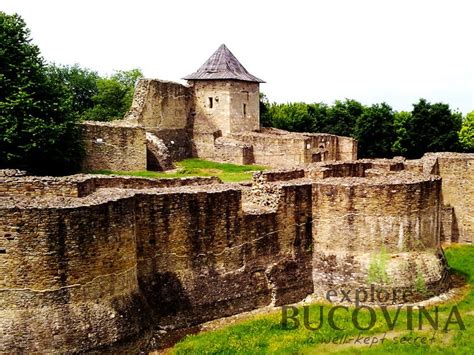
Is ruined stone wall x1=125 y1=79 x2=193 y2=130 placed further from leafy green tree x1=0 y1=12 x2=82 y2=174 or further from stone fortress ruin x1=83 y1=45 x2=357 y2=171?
leafy green tree x1=0 y1=12 x2=82 y2=174

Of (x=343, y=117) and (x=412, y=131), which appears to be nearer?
(x=412, y=131)

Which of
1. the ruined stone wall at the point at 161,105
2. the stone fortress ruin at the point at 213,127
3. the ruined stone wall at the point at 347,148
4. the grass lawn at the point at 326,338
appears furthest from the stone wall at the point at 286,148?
the grass lawn at the point at 326,338

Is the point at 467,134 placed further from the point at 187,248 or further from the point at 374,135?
the point at 187,248

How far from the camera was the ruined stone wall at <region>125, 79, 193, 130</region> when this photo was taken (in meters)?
32.6

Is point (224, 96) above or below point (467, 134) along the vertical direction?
above

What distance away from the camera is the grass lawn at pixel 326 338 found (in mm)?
13281

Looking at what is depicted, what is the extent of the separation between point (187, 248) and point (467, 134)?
36.5m

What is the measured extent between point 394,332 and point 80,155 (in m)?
17.4

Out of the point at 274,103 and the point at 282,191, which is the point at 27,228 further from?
the point at 274,103

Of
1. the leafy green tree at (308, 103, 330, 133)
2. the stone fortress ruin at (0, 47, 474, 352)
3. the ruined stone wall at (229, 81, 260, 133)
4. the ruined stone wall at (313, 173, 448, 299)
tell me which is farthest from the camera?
the leafy green tree at (308, 103, 330, 133)

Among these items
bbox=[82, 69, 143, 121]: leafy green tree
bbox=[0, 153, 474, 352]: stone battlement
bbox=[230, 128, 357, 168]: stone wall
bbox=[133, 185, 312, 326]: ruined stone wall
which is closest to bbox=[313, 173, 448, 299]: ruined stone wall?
Result: bbox=[0, 153, 474, 352]: stone battlement

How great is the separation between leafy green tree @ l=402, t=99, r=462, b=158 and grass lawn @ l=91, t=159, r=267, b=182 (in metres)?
16.5

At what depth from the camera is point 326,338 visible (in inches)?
548

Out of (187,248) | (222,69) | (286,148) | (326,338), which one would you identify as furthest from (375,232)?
(222,69)
